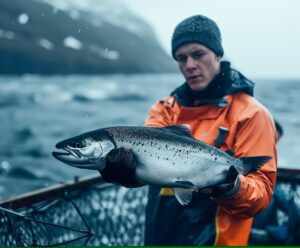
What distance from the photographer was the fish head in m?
2.47

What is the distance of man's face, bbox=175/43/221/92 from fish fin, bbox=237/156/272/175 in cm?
85

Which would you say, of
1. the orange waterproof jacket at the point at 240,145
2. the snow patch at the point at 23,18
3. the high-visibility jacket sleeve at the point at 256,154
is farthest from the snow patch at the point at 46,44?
the high-visibility jacket sleeve at the point at 256,154

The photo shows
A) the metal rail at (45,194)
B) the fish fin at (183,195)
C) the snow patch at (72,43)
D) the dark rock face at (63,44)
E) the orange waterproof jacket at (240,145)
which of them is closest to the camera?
the fish fin at (183,195)

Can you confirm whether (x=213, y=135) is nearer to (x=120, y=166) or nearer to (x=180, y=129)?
(x=180, y=129)

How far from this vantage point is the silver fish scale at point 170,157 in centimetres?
262

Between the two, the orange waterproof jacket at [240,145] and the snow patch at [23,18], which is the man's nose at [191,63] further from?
the snow patch at [23,18]

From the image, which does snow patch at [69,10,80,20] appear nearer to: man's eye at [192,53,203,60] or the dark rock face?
the dark rock face

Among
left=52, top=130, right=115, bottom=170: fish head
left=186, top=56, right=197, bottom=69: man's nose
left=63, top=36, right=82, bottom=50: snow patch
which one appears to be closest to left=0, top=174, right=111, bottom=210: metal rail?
left=52, top=130, right=115, bottom=170: fish head

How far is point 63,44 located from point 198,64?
126 meters

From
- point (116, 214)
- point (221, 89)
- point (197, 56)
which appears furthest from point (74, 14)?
point (221, 89)

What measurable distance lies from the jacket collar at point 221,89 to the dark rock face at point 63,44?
10054 centimetres

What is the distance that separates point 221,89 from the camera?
131 inches

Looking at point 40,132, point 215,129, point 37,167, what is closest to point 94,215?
point 215,129

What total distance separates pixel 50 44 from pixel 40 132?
103 meters
